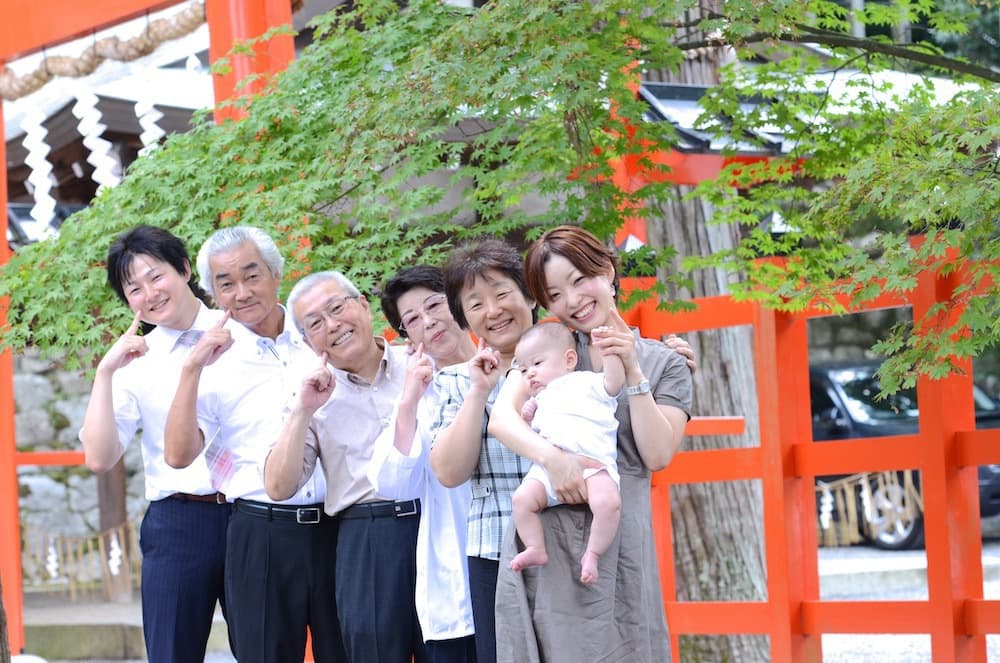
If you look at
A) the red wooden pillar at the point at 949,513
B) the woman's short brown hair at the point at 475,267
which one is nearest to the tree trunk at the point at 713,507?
the red wooden pillar at the point at 949,513

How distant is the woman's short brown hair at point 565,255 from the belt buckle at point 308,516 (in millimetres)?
944

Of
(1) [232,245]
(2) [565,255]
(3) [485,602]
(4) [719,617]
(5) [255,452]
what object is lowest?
(4) [719,617]

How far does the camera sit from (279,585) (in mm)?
3402

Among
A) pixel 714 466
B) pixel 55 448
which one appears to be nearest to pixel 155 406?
pixel 714 466

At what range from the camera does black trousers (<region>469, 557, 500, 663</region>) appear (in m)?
2.99

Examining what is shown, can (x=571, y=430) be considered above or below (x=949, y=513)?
above

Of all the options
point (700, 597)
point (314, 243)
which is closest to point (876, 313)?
point (700, 597)

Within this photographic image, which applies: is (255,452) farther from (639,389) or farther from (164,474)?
(639,389)

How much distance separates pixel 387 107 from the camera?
4359mm

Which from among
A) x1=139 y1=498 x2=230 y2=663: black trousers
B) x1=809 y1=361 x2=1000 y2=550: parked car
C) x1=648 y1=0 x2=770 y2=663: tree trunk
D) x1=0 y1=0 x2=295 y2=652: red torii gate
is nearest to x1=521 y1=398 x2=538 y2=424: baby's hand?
x1=139 y1=498 x2=230 y2=663: black trousers

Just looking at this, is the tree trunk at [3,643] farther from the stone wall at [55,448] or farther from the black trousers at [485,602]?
the stone wall at [55,448]

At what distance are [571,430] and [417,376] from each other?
512mm

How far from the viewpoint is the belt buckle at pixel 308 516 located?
3408 millimetres

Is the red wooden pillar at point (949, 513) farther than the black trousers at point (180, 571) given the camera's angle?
Yes
